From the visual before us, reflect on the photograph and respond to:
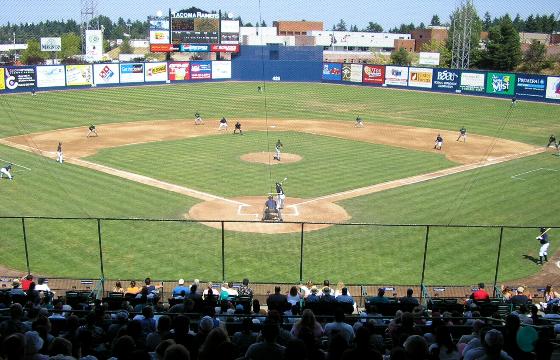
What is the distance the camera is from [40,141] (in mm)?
41344

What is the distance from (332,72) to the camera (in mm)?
88312

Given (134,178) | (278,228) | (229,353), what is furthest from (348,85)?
(229,353)

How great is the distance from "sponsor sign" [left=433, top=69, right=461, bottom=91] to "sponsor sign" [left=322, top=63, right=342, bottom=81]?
50.5 ft

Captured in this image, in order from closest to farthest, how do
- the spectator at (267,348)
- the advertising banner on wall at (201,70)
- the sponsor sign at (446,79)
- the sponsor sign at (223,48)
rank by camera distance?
1. the spectator at (267,348)
2. the sponsor sign at (446,79)
3. the advertising banner on wall at (201,70)
4. the sponsor sign at (223,48)

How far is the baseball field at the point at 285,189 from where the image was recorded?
20.0 metres

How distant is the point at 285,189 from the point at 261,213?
4.75m

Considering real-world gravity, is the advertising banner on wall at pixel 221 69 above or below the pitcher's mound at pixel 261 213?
above

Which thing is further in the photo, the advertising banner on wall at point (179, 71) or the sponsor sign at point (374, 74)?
the sponsor sign at point (374, 74)

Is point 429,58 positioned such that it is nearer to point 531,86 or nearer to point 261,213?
point 531,86

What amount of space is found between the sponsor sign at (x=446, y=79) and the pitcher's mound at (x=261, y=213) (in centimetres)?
5387

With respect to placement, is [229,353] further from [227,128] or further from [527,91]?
[527,91]

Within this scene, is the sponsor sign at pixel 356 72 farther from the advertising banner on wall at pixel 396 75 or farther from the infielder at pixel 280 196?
the infielder at pixel 280 196

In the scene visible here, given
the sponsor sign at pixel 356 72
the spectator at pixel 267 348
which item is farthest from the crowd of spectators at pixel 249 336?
the sponsor sign at pixel 356 72

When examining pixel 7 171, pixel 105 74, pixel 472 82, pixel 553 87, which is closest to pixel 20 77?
pixel 105 74
